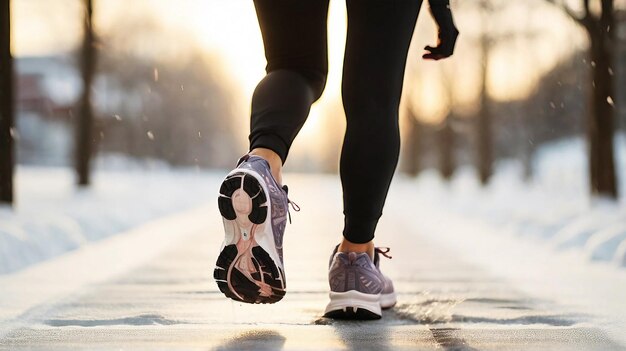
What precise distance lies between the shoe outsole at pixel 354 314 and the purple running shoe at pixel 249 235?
0.30 metres

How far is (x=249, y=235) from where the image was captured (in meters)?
2.12

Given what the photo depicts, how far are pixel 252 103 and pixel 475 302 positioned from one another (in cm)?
116

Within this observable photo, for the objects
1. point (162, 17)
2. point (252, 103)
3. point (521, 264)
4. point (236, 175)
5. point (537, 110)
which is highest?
point (162, 17)

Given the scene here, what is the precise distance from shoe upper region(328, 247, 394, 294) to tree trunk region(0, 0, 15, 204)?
20.2 ft

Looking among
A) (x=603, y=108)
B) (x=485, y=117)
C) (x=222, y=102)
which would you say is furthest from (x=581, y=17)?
(x=222, y=102)

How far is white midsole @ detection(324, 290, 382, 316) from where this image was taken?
237 cm

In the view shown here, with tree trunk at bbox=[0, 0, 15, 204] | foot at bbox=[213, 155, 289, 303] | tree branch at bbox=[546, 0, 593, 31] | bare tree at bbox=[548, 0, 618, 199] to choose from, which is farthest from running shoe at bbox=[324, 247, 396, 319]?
tree branch at bbox=[546, 0, 593, 31]

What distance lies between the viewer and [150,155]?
5866cm

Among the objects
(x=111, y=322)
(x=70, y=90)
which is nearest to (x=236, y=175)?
(x=111, y=322)

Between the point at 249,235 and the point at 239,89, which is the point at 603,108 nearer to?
the point at 249,235

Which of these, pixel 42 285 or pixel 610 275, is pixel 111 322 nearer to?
pixel 42 285

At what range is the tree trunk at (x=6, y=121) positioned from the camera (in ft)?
25.7

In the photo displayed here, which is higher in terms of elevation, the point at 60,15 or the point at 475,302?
the point at 60,15

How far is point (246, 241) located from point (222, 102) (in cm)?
5698
